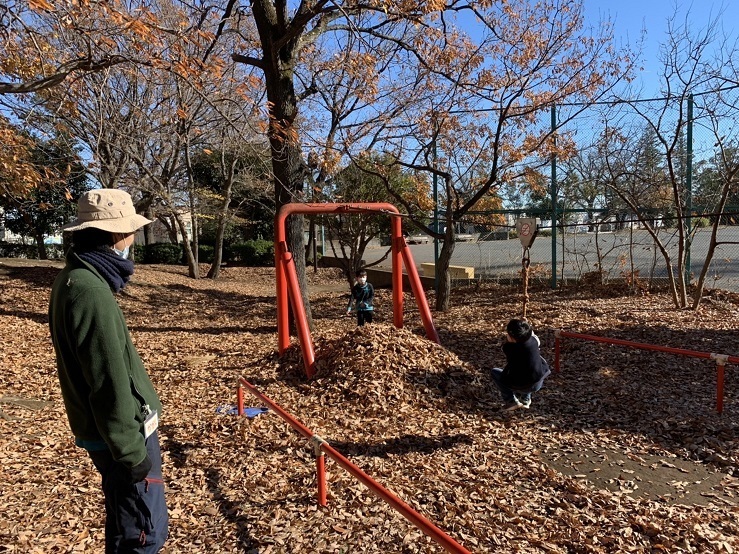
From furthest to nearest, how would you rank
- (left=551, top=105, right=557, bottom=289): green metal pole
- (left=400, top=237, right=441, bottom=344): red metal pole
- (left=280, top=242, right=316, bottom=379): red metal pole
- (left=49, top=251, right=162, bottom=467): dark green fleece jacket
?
(left=551, top=105, right=557, bottom=289): green metal pole
(left=400, top=237, right=441, bottom=344): red metal pole
(left=280, top=242, right=316, bottom=379): red metal pole
(left=49, top=251, right=162, bottom=467): dark green fleece jacket

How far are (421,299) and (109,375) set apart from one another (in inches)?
233

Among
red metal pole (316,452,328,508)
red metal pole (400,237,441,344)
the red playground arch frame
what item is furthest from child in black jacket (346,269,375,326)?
red metal pole (316,452,328,508)

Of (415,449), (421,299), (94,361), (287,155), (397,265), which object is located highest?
(287,155)

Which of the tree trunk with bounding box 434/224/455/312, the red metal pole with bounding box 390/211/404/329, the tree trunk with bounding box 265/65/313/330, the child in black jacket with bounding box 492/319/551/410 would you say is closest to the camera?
the child in black jacket with bounding box 492/319/551/410

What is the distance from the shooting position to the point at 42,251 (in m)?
23.0

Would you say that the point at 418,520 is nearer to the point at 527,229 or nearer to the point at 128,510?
the point at 128,510

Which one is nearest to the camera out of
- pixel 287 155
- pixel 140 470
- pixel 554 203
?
pixel 140 470

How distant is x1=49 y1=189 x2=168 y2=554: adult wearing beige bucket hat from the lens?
1860 millimetres

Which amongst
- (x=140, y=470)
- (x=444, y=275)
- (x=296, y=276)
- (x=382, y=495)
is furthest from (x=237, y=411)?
(x=444, y=275)

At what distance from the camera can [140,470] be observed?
195cm

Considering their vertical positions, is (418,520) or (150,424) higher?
(150,424)

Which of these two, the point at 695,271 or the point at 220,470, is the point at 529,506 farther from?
the point at 695,271

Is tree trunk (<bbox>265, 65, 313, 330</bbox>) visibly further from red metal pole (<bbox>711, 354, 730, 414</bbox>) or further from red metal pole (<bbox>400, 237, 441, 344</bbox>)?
red metal pole (<bbox>711, 354, 730, 414</bbox>)

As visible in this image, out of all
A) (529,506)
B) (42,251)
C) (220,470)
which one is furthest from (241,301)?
(42,251)
